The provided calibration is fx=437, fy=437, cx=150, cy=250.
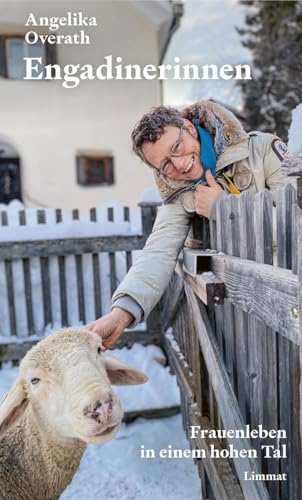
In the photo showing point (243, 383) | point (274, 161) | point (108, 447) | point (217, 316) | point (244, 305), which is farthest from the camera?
point (108, 447)

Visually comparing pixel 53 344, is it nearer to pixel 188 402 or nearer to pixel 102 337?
pixel 102 337

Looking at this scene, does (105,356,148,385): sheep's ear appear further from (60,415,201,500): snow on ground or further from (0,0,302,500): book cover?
(60,415,201,500): snow on ground

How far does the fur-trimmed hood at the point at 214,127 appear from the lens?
2031 millimetres

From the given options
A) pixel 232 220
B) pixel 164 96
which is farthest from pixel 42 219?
A: pixel 164 96

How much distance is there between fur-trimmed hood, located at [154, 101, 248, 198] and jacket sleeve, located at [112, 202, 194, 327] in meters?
0.12

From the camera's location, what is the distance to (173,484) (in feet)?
9.59

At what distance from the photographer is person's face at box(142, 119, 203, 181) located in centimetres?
199

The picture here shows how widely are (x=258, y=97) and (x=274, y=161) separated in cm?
1554

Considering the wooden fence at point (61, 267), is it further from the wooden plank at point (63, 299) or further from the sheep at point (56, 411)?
the sheep at point (56, 411)

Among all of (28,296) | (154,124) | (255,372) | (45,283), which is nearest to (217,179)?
(154,124)

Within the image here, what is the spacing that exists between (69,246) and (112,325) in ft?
8.47

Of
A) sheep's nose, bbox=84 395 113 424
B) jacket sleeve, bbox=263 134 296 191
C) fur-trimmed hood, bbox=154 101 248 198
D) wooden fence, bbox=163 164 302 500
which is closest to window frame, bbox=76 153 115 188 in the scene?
wooden fence, bbox=163 164 302 500

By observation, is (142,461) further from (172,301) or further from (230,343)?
(230,343)

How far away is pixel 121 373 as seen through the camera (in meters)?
1.90
